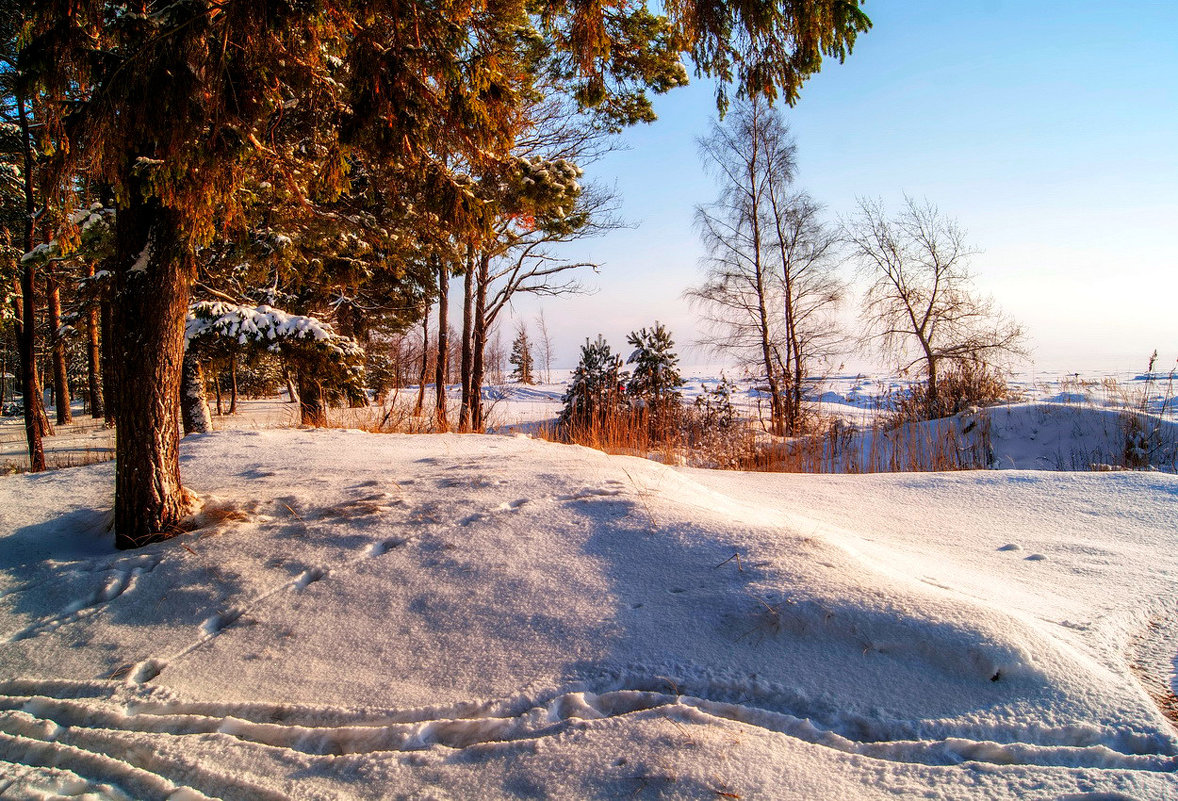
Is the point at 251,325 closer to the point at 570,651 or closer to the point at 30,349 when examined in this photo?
the point at 30,349

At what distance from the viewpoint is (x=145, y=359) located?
274 cm

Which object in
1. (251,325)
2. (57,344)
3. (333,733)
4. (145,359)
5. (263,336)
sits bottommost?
(333,733)

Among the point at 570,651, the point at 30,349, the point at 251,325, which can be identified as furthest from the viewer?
the point at 30,349

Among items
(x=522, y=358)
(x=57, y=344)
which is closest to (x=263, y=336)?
(x=57, y=344)

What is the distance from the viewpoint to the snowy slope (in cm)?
139

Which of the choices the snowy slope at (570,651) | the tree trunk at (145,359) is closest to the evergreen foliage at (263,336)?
the snowy slope at (570,651)

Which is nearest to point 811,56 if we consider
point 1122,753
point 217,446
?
point 1122,753

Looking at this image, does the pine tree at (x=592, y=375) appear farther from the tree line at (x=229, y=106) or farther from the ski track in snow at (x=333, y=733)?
the ski track in snow at (x=333, y=733)

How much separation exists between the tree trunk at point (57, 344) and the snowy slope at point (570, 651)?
1125 centimetres

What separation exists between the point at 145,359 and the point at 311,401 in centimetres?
799

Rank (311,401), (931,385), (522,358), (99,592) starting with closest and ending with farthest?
(99,592)
(311,401)
(931,385)
(522,358)

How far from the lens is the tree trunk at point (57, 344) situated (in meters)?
11.1

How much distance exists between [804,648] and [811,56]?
2.73 meters

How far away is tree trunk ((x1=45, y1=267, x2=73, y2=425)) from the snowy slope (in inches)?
443
